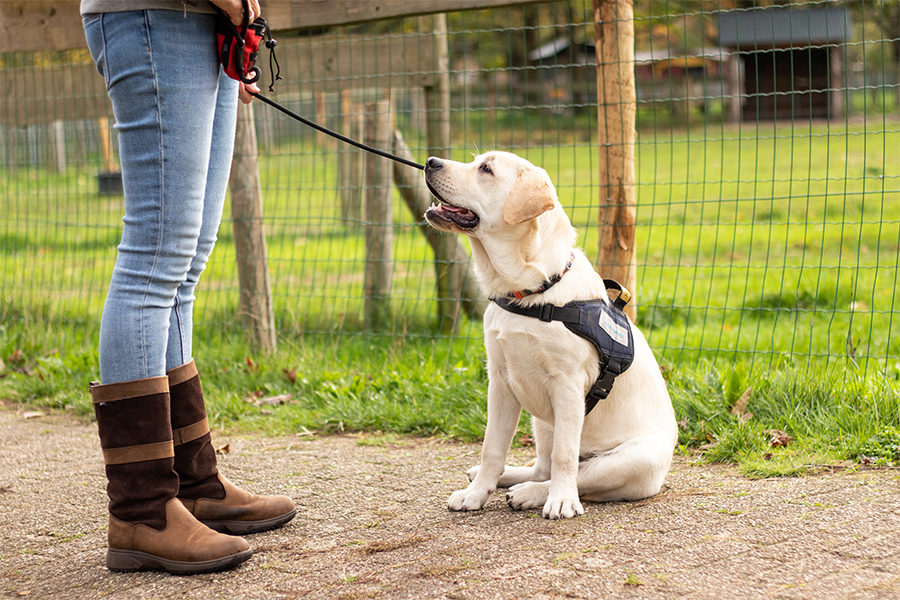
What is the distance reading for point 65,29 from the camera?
502 cm

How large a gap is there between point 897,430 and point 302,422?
2.68 m

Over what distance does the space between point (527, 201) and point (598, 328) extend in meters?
0.51

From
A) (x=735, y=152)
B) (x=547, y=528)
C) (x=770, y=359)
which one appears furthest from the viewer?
(x=735, y=152)

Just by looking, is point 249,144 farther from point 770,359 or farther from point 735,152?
point 735,152

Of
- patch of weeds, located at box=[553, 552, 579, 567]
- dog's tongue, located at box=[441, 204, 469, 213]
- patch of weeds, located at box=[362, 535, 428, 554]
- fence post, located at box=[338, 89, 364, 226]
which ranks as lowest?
patch of weeds, located at box=[362, 535, 428, 554]

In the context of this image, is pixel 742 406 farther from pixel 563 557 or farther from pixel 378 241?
pixel 378 241

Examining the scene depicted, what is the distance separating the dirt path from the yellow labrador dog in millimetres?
107

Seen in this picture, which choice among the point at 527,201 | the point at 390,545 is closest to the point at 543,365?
the point at 527,201

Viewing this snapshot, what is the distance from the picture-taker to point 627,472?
2.70 meters

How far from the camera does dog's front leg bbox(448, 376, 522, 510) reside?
274 centimetres

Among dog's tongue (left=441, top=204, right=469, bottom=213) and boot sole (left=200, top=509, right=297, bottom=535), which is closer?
boot sole (left=200, top=509, right=297, bottom=535)

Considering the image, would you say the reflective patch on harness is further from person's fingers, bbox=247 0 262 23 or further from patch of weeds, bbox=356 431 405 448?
person's fingers, bbox=247 0 262 23

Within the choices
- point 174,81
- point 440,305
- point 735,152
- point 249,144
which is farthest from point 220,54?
point 735,152

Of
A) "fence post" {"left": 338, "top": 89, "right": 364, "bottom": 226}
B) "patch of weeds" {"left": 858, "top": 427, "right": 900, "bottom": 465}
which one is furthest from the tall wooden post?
"patch of weeds" {"left": 858, "top": 427, "right": 900, "bottom": 465}
